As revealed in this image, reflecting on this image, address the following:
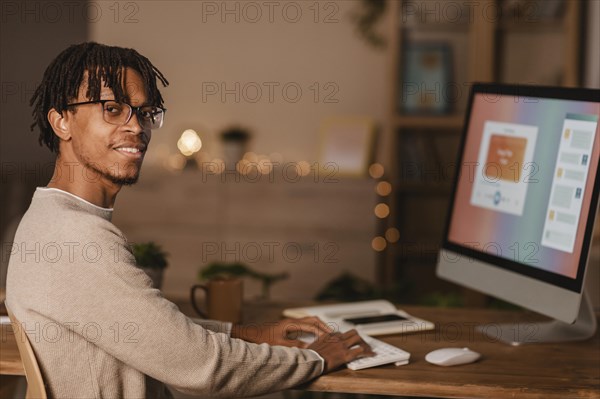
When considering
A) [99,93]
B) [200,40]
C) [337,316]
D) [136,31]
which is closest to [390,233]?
[200,40]

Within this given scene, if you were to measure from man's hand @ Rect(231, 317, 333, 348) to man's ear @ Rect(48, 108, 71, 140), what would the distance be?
1.89ft

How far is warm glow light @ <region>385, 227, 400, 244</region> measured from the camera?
4.41 m

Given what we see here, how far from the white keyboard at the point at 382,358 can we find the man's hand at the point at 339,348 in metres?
0.01

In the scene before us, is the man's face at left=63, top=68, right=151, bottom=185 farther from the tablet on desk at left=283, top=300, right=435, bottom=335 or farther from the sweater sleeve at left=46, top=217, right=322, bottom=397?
the tablet on desk at left=283, top=300, right=435, bottom=335

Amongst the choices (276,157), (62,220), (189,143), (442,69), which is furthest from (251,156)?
(62,220)

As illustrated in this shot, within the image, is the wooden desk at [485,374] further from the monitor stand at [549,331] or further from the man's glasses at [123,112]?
the man's glasses at [123,112]

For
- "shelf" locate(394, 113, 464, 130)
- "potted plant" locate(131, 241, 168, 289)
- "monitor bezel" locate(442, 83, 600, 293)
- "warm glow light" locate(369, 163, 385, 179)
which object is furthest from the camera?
"warm glow light" locate(369, 163, 385, 179)

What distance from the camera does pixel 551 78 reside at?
446 centimetres

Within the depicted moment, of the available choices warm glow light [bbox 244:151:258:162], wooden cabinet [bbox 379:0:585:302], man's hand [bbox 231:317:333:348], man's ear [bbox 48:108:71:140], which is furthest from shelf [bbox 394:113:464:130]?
man's ear [bbox 48:108:71:140]

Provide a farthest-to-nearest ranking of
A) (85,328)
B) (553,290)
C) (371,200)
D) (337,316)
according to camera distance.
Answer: (371,200) < (337,316) < (553,290) < (85,328)

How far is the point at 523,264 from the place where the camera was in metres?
1.87

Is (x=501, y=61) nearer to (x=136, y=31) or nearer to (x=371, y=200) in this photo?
(x=371, y=200)

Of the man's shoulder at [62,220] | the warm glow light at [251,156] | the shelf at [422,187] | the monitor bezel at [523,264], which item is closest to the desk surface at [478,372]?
the monitor bezel at [523,264]

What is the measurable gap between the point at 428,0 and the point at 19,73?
7.18ft
